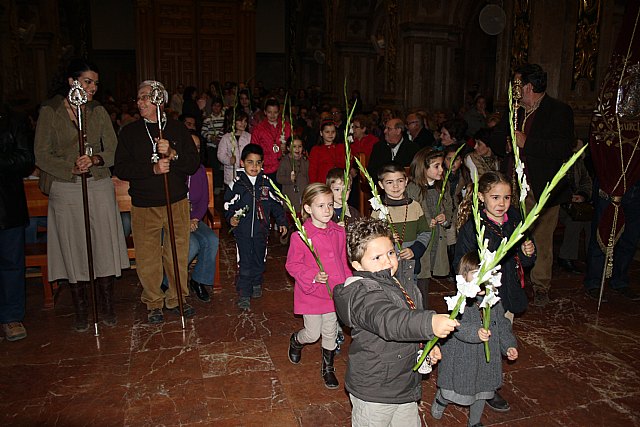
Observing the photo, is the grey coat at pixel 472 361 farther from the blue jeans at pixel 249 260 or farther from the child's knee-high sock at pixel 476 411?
the blue jeans at pixel 249 260

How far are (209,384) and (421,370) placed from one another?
5.28ft

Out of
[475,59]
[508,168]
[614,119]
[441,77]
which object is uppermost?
[475,59]

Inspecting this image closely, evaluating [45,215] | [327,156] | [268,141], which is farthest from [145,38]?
[45,215]

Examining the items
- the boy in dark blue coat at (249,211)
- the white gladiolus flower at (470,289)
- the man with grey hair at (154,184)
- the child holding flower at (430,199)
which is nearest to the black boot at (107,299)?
the man with grey hair at (154,184)

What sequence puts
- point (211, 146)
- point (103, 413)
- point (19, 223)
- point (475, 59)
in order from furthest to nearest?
point (475, 59) < point (211, 146) < point (19, 223) < point (103, 413)

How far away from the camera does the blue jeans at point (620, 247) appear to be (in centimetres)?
543

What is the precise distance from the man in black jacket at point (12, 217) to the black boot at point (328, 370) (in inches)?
99.0

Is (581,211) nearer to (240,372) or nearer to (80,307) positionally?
(240,372)

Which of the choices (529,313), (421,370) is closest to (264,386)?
(421,370)

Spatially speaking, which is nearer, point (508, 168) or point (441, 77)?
point (508, 168)

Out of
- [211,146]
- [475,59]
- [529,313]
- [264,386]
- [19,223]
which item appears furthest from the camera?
[475,59]

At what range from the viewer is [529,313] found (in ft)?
16.7

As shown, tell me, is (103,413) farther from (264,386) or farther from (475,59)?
(475,59)

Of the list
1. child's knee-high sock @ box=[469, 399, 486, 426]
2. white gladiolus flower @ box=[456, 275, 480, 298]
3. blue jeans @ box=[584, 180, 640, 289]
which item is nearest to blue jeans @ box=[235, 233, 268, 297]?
child's knee-high sock @ box=[469, 399, 486, 426]
